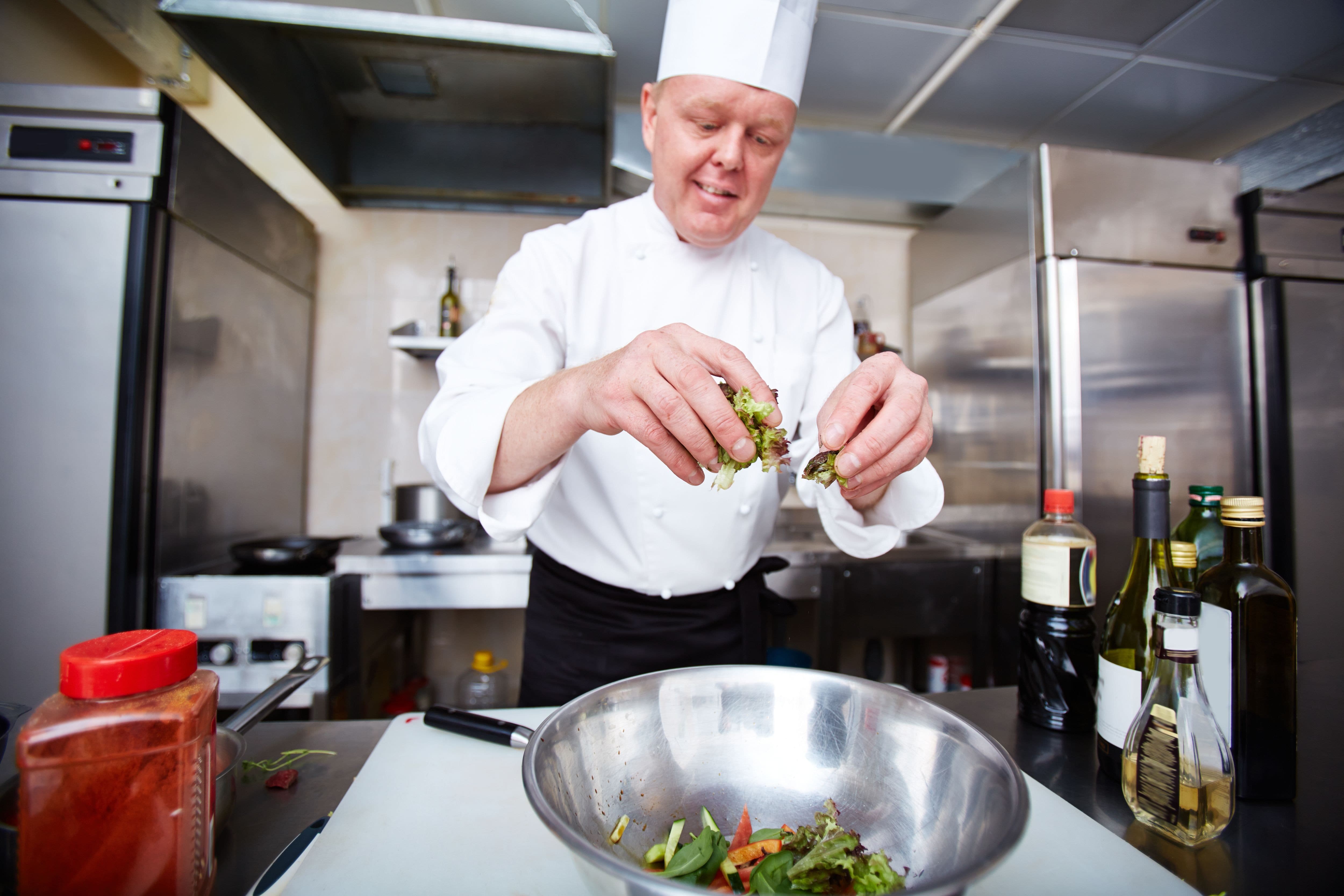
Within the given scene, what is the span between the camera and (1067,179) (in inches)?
86.2

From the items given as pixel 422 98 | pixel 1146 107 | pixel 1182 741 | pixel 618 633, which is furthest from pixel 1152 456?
pixel 1146 107

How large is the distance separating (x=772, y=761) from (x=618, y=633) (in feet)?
1.77

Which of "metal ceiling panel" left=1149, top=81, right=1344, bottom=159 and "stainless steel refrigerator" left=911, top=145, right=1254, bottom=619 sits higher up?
"metal ceiling panel" left=1149, top=81, right=1344, bottom=159

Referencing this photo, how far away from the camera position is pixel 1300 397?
7.51 feet

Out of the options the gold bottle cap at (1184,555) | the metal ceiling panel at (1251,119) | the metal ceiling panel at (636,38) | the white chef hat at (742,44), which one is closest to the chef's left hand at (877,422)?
the gold bottle cap at (1184,555)

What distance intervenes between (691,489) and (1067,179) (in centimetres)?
198

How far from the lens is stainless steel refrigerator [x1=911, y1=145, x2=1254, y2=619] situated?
7.16ft

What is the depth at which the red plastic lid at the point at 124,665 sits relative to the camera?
1.47 feet

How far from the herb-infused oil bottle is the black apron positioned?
681 mm

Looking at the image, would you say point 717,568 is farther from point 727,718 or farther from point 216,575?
point 216,575

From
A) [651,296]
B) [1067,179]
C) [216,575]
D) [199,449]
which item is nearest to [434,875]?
[651,296]

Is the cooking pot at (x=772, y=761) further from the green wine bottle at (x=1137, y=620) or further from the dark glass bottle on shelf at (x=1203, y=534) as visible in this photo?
the dark glass bottle on shelf at (x=1203, y=534)

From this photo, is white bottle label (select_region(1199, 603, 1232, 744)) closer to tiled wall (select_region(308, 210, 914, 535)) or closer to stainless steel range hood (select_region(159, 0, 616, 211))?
stainless steel range hood (select_region(159, 0, 616, 211))

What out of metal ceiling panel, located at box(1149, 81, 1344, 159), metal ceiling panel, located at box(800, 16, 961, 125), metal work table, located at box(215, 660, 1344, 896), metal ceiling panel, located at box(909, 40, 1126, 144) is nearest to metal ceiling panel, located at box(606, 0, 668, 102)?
metal ceiling panel, located at box(800, 16, 961, 125)
